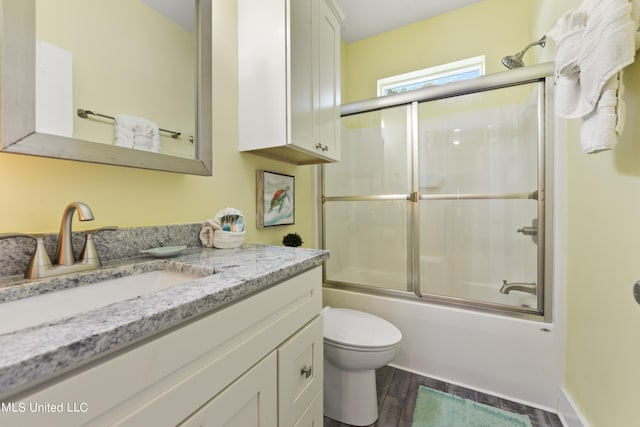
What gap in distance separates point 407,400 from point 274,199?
54.8 inches

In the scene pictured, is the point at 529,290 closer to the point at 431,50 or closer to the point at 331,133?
the point at 331,133

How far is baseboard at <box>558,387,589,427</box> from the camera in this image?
1.09m

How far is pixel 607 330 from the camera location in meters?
0.92

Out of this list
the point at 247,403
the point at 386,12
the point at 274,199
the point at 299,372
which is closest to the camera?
the point at 247,403

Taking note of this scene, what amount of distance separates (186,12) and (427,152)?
172 cm

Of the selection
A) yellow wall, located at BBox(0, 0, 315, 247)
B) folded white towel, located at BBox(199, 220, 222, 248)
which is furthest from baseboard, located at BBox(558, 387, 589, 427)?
folded white towel, located at BBox(199, 220, 222, 248)

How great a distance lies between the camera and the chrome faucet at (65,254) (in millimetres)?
632

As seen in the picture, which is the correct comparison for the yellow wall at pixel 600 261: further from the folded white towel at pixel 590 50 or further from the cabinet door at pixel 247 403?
the cabinet door at pixel 247 403

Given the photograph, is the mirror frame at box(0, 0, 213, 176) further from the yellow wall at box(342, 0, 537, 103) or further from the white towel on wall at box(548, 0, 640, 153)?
the yellow wall at box(342, 0, 537, 103)

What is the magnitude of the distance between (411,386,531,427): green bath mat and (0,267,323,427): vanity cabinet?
731 millimetres

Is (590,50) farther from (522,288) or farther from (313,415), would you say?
(313,415)

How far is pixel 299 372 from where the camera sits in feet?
2.70

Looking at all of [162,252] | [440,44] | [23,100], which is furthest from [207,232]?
[440,44]

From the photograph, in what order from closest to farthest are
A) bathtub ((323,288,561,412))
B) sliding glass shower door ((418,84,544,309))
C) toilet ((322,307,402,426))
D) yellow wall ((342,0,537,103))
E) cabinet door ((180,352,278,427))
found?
cabinet door ((180,352,278,427)) → toilet ((322,307,402,426)) → bathtub ((323,288,561,412)) → sliding glass shower door ((418,84,544,309)) → yellow wall ((342,0,537,103))
